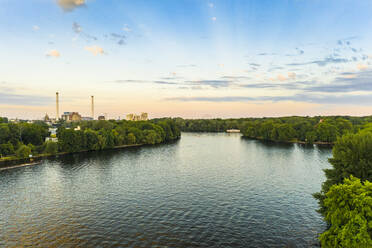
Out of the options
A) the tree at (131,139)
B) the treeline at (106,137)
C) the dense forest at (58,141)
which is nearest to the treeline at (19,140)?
the dense forest at (58,141)

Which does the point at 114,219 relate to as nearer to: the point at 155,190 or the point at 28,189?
the point at 155,190

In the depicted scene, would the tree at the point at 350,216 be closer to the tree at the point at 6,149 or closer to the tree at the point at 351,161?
the tree at the point at 351,161

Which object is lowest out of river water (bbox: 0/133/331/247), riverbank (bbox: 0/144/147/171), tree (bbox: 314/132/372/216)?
river water (bbox: 0/133/331/247)

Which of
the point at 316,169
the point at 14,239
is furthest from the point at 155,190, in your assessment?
the point at 316,169

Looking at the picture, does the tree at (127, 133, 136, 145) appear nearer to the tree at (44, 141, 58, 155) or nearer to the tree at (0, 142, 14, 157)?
the tree at (44, 141, 58, 155)

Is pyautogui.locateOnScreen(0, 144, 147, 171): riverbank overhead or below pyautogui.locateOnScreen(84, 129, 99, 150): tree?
below

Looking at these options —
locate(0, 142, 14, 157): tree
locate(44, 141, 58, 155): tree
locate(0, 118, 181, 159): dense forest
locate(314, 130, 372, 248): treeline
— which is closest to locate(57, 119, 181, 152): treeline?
locate(0, 118, 181, 159): dense forest

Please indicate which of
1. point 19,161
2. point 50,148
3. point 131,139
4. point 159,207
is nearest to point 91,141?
→ point 50,148
